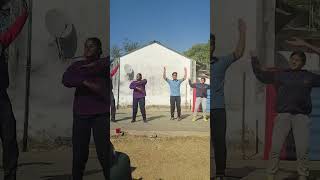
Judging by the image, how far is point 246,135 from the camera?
11.0 ft

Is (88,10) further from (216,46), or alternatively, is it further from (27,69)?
(216,46)

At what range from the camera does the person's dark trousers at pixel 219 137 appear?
3.25 m

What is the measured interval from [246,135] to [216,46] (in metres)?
0.71

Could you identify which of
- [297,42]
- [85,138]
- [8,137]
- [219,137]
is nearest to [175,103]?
[219,137]

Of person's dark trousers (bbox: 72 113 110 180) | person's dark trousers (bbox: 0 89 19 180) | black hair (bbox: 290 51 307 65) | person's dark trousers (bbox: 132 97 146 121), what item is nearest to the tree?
person's dark trousers (bbox: 132 97 146 121)

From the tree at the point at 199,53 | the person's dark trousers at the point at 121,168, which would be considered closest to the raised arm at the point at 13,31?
the person's dark trousers at the point at 121,168

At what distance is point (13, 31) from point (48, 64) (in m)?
0.29

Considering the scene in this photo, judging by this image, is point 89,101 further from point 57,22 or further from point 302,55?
point 302,55

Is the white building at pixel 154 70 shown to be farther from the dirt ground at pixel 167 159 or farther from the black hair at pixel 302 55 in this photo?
the black hair at pixel 302 55

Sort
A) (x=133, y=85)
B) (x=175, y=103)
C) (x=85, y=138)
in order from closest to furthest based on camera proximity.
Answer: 1. (x=85, y=138)
2. (x=133, y=85)
3. (x=175, y=103)

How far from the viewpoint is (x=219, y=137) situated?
3.28 metres

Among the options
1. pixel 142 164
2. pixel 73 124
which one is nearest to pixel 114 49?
pixel 73 124

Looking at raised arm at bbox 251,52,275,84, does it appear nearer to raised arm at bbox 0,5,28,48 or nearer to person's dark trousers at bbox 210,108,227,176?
person's dark trousers at bbox 210,108,227,176

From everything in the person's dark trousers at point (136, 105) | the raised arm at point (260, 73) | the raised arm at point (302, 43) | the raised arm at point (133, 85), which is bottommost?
the person's dark trousers at point (136, 105)
